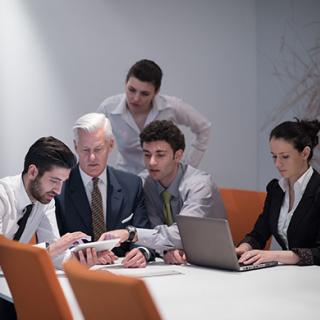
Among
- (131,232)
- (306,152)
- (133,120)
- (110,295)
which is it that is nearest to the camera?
(110,295)

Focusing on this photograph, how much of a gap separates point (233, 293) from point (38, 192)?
4.31ft

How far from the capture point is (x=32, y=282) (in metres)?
2.95

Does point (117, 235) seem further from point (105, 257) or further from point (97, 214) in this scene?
point (97, 214)

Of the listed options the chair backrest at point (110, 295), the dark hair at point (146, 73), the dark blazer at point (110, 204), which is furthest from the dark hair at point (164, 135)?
the chair backrest at point (110, 295)

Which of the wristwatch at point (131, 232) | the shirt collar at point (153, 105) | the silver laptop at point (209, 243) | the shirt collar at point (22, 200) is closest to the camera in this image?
the silver laptop at point (209, 243)

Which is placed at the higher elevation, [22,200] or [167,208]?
[22,200]

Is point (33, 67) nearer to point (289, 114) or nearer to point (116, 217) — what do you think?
point (116, 217)

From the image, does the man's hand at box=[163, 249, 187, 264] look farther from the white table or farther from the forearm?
the forearm

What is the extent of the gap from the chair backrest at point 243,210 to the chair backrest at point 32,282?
2.33m

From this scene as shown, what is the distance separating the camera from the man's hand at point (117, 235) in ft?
14.3

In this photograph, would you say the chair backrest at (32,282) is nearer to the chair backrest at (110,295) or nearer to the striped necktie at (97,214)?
the chair backrest at (110,295)

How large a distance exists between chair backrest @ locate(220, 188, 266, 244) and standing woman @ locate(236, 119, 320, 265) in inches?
20.4

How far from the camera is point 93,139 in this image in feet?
15.6

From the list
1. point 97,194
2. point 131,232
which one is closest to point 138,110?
point 97,194
